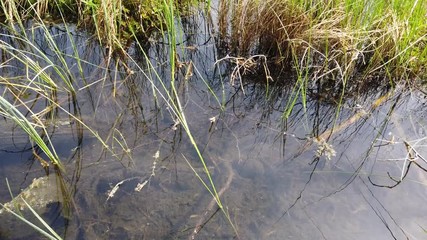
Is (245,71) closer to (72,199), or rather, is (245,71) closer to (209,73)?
(209,73)

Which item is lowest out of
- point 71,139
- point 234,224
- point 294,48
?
point 234,224

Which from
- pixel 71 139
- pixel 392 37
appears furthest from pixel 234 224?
pixel 392 37

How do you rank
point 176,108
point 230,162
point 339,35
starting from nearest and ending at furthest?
point 176,108 < point 230,162 < point 339,35

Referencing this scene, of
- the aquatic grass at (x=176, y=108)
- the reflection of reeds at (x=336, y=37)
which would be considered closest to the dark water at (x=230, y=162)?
the aquatic grass at (x=176, y=108)

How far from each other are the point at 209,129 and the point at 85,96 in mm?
848

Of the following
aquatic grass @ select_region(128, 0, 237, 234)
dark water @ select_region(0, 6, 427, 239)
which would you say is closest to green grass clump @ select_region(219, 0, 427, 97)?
dark water @ select_region(0, 6, 427, 239)

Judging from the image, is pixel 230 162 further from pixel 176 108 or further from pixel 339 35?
pixel 339 35

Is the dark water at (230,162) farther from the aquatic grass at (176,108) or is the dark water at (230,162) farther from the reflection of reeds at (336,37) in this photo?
the reflection of reeds at (336,37)

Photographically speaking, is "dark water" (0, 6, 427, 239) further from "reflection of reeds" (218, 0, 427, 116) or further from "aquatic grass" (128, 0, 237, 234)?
"reflection of reeds" (218, 0, 427, 116)

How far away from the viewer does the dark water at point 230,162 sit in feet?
6.54

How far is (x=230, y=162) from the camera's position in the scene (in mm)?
2324

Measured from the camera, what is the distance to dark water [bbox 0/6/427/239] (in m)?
1.99

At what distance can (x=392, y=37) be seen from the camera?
2.88 meters

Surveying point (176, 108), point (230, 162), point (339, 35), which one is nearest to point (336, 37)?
point (339, 35)
